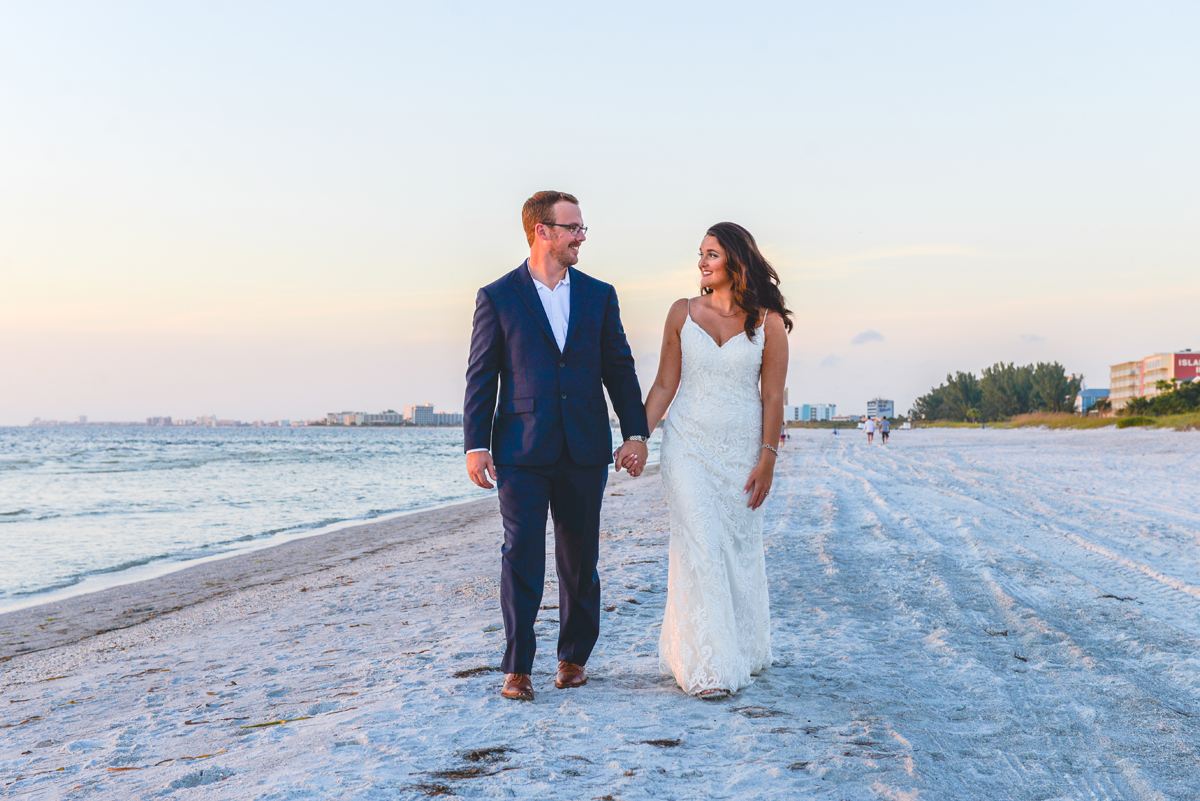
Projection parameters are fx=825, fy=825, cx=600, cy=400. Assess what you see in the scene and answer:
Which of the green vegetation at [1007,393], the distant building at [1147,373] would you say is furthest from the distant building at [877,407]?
the distant building at [1147,373]

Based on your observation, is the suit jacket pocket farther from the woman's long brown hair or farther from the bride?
the woman's long brown hair

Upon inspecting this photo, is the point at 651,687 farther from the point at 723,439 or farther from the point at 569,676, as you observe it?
the point at 723,439

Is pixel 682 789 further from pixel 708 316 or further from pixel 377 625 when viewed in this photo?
pixel 377 625

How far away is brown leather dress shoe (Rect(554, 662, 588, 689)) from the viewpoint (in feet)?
11.3

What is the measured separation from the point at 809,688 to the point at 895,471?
48.6 ft

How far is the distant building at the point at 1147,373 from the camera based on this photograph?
4454 inches

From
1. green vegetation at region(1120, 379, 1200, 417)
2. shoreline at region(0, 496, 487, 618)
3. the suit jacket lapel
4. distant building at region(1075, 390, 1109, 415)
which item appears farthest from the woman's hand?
distant building at region(1075, 390, 1109, 415)

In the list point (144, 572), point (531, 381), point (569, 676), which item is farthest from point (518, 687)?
point (144, 572)

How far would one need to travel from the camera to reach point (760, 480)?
3424 millimetres

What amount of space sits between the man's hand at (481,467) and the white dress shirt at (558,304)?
0.07m

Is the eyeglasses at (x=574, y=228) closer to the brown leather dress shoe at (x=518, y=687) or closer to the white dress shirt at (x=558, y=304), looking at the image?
the white dress shirt at (x=558, y=304)

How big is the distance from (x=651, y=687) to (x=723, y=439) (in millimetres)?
1081

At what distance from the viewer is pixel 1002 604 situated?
16.7ft

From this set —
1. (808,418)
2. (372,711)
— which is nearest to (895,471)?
(372,711)
